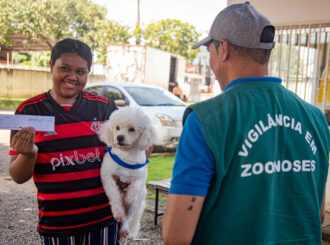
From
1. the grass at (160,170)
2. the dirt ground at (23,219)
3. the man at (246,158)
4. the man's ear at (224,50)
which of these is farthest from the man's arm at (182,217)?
the grass at (160,170)

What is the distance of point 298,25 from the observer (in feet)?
16.7

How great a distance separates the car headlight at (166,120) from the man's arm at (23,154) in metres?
6.58

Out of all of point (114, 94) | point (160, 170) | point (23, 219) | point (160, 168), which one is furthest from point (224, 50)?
point (114, 94)

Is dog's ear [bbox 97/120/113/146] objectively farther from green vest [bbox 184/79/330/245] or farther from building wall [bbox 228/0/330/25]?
building wall [bbox 228/0/330/25]

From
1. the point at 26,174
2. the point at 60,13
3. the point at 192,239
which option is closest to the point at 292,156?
→ the point at 192,239

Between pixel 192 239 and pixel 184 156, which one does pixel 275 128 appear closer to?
pixel 184 156

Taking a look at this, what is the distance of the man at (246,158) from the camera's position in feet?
3.94

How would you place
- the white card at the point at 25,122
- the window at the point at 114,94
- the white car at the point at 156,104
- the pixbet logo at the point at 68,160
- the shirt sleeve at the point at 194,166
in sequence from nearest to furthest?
the shirt sleeve at the point at 194,166 → the white card at the point at 25,122 → the pixbet logo at the point at 68,160 → the white car at the point at 156,104 → the window at the point at 114,94

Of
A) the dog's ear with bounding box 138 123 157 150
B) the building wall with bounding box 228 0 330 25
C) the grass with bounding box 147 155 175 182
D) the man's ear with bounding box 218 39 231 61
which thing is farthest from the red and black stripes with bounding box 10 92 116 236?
the grass with bounding box 147 155 175 182

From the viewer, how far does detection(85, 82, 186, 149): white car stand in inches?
332

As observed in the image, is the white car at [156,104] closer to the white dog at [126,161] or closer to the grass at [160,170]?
the grass at [160,170]

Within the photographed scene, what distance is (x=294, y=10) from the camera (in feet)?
16.6

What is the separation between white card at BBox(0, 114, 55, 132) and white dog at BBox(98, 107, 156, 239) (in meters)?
0.39

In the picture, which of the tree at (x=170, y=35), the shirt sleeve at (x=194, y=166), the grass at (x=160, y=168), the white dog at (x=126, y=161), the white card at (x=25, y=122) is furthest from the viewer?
the tree at (x=170, y=35)
